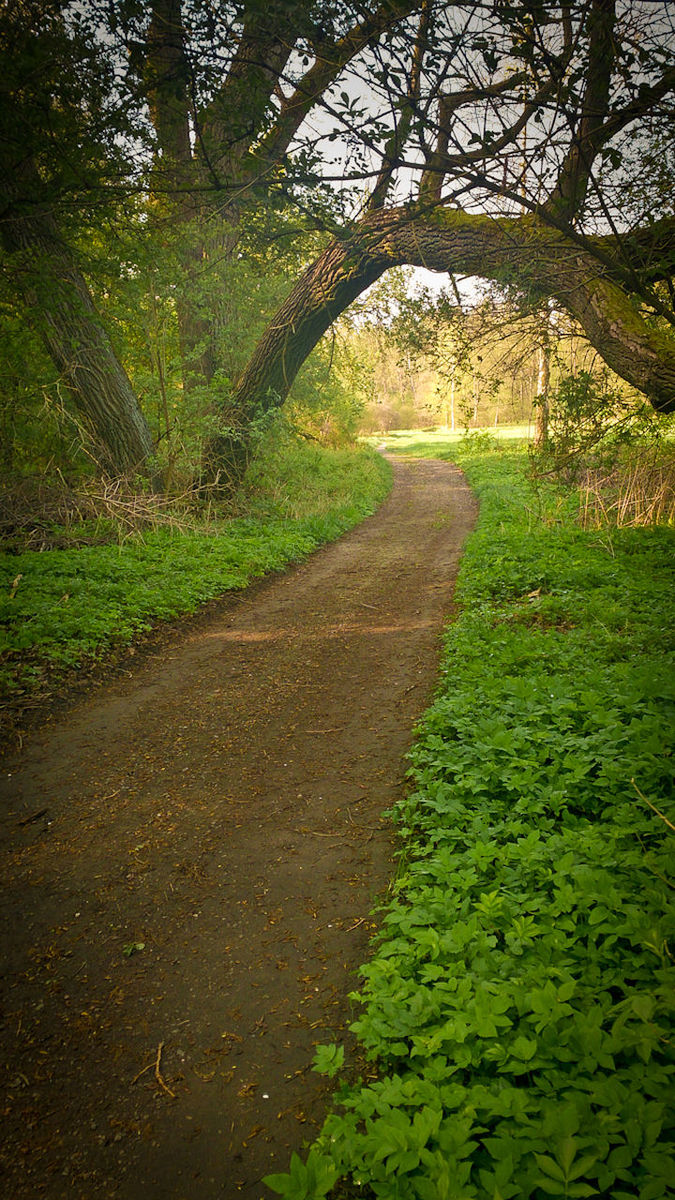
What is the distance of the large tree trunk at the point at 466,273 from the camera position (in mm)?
5227

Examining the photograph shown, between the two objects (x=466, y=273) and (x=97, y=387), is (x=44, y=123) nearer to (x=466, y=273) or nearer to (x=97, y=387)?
(x=466, y=273)

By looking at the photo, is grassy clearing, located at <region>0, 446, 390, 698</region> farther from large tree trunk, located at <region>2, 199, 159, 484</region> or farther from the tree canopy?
the tree canopy

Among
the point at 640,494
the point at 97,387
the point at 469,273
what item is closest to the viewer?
the point at 469,273

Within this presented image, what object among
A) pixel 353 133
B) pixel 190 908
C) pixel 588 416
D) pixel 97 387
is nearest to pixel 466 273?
pixel 588 416

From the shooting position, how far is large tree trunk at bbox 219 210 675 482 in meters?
5.23

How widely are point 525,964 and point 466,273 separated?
22.6 feet

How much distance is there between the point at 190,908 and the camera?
2959 millimetres

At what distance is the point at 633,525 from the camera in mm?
9414

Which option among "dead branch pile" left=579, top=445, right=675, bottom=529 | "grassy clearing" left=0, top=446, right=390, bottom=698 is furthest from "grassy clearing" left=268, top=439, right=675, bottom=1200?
"dead branch pile" left=579, top=445, right=675, bottom=529

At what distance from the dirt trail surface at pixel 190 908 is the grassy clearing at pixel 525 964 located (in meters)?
0.28

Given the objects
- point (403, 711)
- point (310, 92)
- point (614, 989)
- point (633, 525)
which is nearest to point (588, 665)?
point (403, 711)

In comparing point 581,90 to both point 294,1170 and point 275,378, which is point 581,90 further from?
point 275,378

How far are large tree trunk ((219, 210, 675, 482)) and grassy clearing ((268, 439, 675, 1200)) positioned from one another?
3115 mm

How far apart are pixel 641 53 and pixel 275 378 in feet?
31.7
